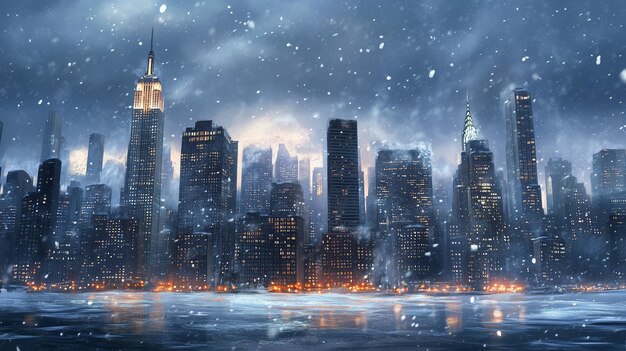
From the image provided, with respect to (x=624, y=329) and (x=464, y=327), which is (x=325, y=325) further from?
(x=624, y=329)

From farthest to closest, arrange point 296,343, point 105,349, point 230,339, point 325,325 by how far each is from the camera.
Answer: point 325,325 → point 230,339 → point 296,343 → point 105,349

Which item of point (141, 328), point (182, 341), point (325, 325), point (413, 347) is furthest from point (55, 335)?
point (413, 347)

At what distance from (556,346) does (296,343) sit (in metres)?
19.5

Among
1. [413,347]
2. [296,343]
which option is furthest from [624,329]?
[296,343]

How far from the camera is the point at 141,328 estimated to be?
53562 millimetres

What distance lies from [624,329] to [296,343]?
35883mm

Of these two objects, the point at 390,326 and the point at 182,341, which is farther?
the point at 390,326

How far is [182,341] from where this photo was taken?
139 feet

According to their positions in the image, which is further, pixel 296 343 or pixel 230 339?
pixel 230 339

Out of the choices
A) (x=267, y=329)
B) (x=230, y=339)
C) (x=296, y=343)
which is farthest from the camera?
(x=267, y=329)

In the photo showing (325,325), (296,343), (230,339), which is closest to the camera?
(296,343)

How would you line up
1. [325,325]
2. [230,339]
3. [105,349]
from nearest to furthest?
[105,349]
[230,339]
[325,325]

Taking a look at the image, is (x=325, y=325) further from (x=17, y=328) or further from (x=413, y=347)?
(x=17, y=328)

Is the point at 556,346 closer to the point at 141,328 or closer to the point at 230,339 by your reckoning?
the point at 230,339
